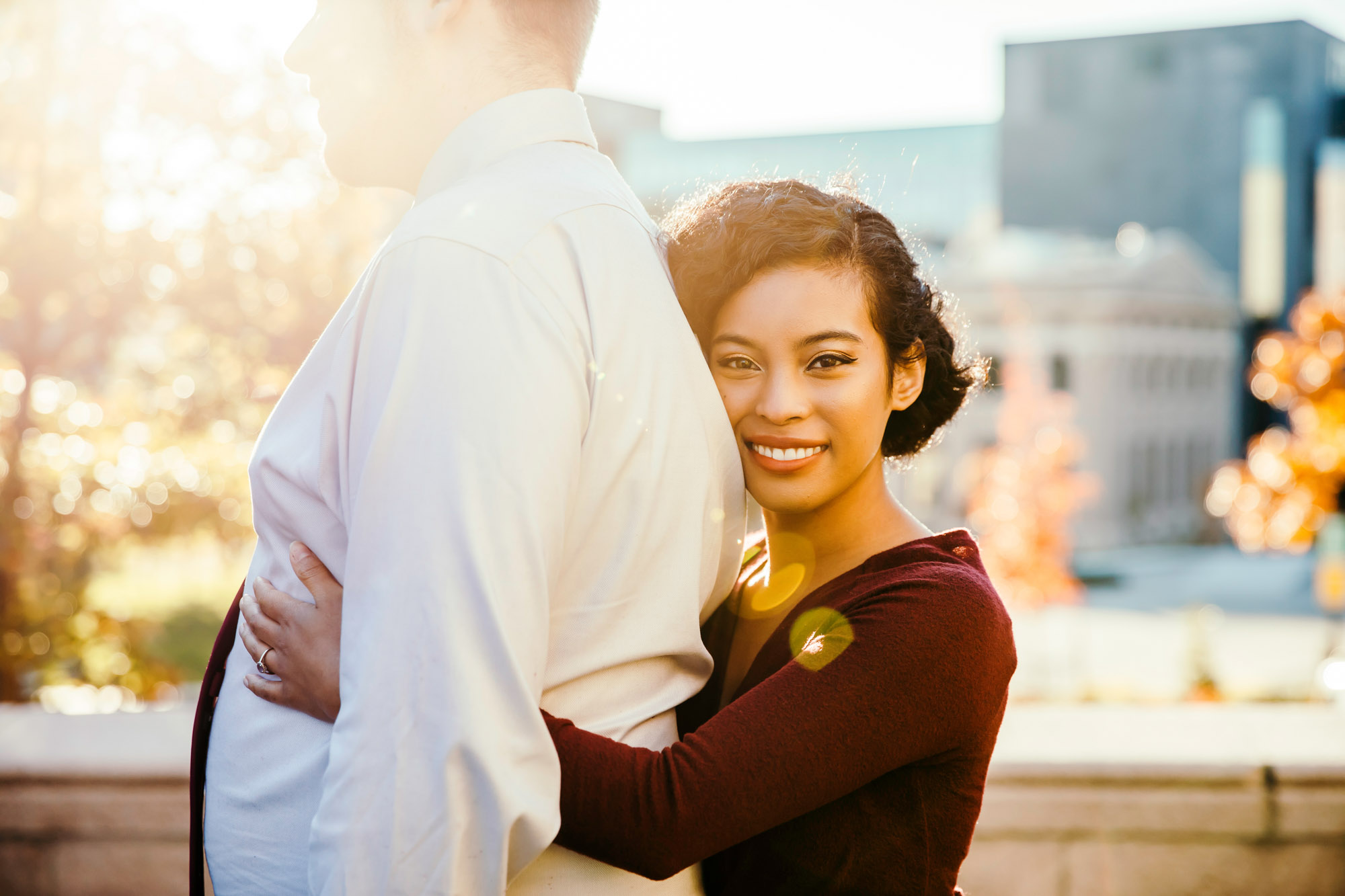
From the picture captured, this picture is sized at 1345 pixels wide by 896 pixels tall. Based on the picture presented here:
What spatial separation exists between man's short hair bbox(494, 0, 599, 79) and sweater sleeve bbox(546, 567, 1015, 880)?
3.17 feet

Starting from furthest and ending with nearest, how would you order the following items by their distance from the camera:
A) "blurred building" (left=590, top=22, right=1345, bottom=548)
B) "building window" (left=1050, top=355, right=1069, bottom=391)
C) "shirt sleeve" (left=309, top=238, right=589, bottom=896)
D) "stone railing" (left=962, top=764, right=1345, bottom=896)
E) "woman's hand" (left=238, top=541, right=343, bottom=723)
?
"building window" (left=1050, top=355, right=1069, bottom=391) → "blurred building" (left=590, top=22, right=1345, bottom=548) → "stone railing" (left=962, top=764, right=1345, bottom=896) → "woman's hand" (left=238, top=541, right=343, bottom=723) → "shirt sleeve" (left=309, top=238, right=589, bottom=896)

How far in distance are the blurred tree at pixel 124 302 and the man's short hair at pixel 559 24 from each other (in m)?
5.15

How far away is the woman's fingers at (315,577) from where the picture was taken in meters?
1.35

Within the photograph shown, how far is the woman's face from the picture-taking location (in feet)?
5.58

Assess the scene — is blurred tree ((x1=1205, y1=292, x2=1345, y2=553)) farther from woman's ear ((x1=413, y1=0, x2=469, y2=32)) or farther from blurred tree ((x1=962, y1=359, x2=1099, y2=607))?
woman's ear ((x1=413, y1=0, x2=469, y2=32))

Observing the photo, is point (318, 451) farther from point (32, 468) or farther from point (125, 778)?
point (32, 468)

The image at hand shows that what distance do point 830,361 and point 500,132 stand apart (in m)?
0.64

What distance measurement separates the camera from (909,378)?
196 cm

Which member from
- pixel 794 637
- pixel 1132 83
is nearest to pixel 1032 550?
pixel 794 637

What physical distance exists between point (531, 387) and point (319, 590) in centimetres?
41

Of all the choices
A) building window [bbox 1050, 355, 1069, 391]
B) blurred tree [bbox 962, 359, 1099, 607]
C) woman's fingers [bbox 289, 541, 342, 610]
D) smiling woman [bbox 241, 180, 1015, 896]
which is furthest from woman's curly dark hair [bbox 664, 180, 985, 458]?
building window [bbox 1050, 355, 1069, 391]

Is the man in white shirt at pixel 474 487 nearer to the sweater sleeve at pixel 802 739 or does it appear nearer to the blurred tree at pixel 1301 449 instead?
the sweater sleeve at pixel 802 739

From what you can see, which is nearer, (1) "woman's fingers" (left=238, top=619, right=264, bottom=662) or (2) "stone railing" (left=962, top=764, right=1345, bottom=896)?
(1) "woman's fingers" (left=238, top=619, right=264, bottom=662)

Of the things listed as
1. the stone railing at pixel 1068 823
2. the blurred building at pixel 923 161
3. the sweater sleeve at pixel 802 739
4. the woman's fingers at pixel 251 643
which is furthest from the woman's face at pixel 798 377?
the blurred building at pixel 923 161
